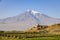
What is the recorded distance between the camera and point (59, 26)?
480ft

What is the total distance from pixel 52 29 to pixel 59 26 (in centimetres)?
648

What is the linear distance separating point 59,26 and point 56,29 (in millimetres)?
6344

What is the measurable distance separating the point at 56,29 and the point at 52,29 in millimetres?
3684

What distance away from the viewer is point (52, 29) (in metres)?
144

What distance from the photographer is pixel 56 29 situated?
463 ft
